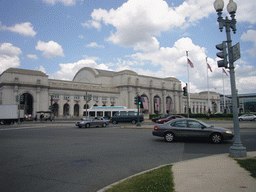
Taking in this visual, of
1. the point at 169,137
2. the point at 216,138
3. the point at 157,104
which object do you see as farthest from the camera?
the point at 157,104

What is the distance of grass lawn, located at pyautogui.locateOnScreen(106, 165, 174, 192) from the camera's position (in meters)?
4.20

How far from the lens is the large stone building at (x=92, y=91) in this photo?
2504 inches

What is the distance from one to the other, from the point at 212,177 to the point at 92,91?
251 feet

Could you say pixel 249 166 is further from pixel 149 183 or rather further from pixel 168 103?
pixel 168 103

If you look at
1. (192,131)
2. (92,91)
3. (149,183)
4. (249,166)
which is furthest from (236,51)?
(92,91)

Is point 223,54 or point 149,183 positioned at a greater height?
point 223,54

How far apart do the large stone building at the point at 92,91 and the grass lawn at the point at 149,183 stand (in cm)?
4340

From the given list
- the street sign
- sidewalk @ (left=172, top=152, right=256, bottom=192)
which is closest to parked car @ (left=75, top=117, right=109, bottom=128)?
sidewalk @ (left=172, top=152, right=256, bottom=192)

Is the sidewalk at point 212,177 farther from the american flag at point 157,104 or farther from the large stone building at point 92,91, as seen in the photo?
the american flag at point 157,104

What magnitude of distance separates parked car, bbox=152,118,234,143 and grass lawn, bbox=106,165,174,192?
6578 millimetres

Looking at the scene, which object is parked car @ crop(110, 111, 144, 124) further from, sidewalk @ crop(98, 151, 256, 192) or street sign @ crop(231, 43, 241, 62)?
sidewalk @ crop(98, 151, 256, 192)

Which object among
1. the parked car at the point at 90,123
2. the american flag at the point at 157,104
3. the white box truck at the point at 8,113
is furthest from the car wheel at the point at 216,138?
the american flag at the point at 157,104

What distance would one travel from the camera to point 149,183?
178 inches

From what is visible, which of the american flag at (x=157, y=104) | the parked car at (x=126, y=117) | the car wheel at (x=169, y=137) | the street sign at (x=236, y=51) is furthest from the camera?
the american flag at (x=157, y=104)
